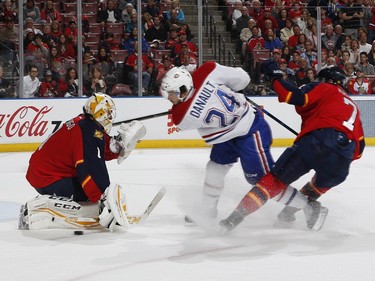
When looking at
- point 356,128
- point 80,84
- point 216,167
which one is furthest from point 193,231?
point 80,84

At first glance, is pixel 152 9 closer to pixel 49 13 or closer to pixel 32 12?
pixel 49 13

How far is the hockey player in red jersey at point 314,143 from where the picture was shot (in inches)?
179

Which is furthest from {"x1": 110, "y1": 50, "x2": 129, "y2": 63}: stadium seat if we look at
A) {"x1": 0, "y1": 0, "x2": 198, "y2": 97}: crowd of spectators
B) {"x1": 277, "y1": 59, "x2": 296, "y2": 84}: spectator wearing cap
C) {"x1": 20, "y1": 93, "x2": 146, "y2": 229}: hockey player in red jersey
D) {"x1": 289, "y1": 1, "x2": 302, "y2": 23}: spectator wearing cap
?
{"x1": 20, "y1": 93, "x2": 146, "y2": 229}: hockey player in red jersey

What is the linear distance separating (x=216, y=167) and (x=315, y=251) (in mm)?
990

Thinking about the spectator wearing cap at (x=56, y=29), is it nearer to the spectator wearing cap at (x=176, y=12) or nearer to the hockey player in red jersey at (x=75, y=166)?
the spectator wearing cap at (x=176, y=12)

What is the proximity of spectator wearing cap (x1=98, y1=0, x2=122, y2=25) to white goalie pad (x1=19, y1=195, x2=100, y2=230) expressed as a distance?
→ 564 centimetres

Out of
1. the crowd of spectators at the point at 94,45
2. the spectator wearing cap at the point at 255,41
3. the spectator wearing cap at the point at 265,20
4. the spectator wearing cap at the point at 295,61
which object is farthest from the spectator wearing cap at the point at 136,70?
the spectator wearing cap at the point at 295,61

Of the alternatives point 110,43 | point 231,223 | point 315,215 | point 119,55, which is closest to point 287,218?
point 315,215

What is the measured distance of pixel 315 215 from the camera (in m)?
4.73

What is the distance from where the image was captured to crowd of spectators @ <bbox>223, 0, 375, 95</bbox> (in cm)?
1001

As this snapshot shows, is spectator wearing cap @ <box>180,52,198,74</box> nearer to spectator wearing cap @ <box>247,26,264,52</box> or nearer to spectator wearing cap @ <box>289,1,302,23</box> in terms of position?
spectator wearing cap @ <box>247,26,264,52</box>

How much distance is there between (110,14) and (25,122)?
1834 millimetres

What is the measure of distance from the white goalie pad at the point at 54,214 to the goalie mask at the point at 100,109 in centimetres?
47

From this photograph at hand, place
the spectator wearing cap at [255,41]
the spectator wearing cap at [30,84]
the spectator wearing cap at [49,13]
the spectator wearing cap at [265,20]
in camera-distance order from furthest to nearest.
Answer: the spectator wearing cap at [265,20]
the spectator wearing cap at [255,41]
the spectator wearing cap at [49,13]
the spectator wearing cap at [30,84]
